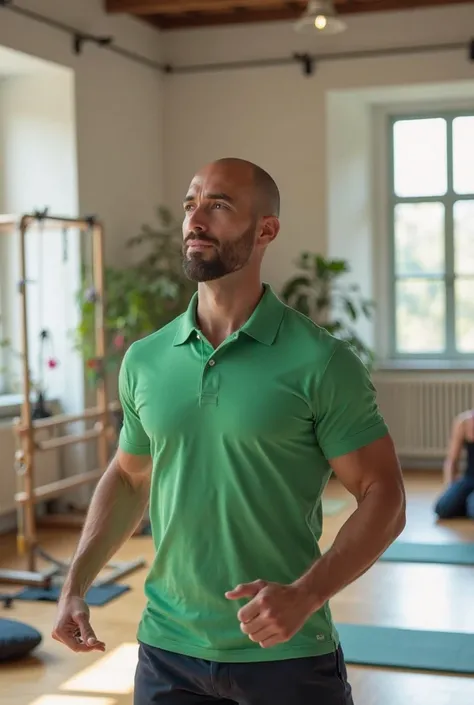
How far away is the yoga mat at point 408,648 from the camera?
342 cm

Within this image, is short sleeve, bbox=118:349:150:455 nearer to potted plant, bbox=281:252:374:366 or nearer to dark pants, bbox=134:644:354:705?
dark pants, bbox=134:644:354:705

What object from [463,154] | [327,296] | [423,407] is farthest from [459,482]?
[463,154]

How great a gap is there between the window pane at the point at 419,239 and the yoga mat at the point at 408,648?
14.0ft

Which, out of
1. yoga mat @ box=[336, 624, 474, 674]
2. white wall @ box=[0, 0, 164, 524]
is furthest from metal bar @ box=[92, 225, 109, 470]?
yoga mat @ box=[336, 624, 474, 674]

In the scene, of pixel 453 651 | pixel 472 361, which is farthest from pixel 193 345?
pixel 472 361

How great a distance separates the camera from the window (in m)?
7.52

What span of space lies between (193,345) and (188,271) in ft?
0.39

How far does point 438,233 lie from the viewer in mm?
7621

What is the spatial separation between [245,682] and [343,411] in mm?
411

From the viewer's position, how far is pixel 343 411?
1.47 m

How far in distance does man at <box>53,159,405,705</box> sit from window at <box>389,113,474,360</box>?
20.3ft

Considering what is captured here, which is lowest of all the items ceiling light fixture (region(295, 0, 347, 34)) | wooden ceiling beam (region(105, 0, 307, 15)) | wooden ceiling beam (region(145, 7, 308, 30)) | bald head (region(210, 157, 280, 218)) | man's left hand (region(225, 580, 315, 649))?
man's left hand (region(225, 580, 315, 649))

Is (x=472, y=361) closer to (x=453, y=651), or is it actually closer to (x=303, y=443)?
(x=453, y=651)

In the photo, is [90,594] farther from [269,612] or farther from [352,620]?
[269,612]
